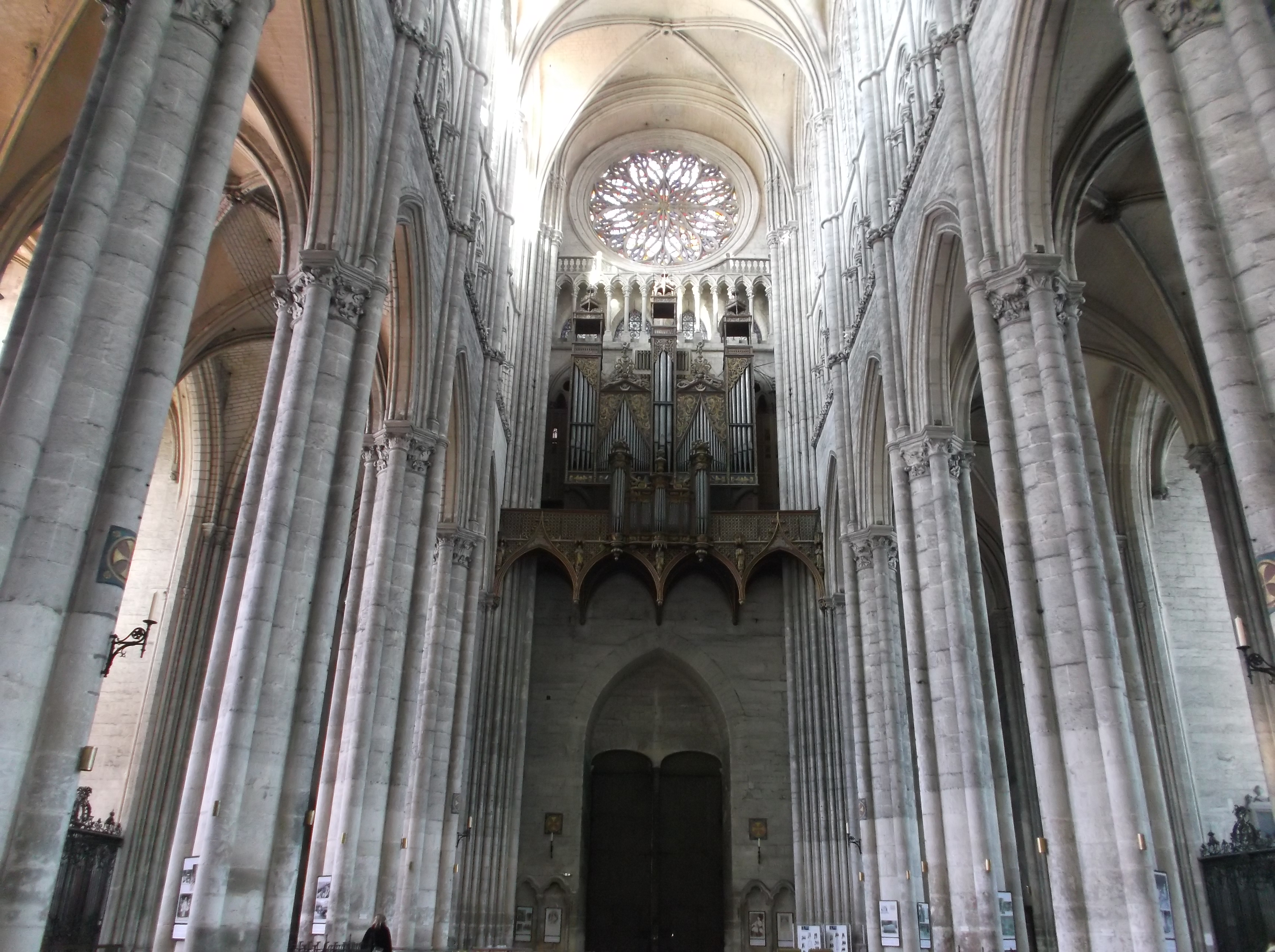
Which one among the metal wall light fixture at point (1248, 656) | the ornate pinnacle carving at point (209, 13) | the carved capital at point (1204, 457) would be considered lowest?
the metal wall light fixture at point (1248, 656)

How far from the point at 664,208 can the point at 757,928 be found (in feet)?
74.9

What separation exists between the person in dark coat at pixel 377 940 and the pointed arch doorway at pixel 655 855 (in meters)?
14.6

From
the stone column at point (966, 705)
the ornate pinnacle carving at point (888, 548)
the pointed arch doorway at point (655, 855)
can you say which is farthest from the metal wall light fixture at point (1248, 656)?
the pointed arch doorway at point (655, 855)

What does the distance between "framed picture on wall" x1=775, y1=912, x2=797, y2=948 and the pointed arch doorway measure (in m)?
1.68

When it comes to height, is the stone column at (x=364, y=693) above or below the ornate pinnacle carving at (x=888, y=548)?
below

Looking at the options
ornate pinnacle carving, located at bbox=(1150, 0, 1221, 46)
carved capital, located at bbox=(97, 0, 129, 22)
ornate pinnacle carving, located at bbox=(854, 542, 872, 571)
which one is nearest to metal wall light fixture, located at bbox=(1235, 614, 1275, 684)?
ornate pinnacle carving, located at bbox=(1150, 0, 1221, 46)

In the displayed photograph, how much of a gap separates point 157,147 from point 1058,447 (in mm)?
9345

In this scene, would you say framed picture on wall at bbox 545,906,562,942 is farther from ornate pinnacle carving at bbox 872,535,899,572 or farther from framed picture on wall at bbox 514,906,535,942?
ornate pinnacle carving at bbox 872,535,899,572

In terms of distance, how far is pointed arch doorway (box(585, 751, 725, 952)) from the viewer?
25578 millimetres

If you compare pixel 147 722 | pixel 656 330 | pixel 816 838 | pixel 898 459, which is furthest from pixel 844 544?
pixel 147 722

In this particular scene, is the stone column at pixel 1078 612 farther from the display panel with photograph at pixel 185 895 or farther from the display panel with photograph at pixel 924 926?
the display panel with photograph at pixel 185 895

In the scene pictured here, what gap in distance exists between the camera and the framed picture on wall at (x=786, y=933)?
24.2 metres

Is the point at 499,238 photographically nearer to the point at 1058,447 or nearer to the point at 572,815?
the point at 572,815

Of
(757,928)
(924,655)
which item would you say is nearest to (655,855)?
(757,928)
